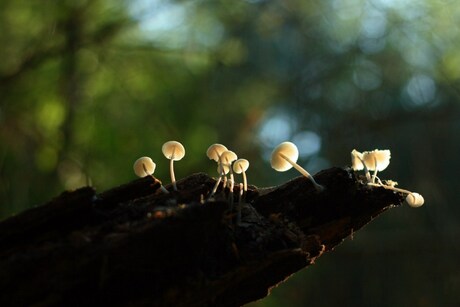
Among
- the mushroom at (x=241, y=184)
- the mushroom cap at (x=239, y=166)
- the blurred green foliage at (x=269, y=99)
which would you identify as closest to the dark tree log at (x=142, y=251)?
the mushroom at (x=241, y=184)

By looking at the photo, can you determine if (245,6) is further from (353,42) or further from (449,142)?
(449,142)

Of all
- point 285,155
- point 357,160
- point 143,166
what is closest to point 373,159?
point 357,160

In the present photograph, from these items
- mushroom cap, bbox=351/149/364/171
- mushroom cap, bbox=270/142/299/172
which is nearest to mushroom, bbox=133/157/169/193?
mushroom cap, bbox=270/142/299/172

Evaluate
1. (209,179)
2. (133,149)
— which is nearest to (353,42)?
(133,149)

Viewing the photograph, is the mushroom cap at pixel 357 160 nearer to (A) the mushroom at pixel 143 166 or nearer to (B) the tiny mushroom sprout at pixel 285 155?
(B) the tiny mushroom sprout at pixel 285 155

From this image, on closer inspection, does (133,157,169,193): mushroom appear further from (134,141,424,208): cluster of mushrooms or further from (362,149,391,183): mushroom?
(362,149,391,183): mushroom

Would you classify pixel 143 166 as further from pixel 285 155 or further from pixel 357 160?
pixel 357 160
